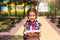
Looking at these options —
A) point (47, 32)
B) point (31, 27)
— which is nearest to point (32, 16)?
point (31, 27)

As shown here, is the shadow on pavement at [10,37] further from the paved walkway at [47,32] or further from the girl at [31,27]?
the girl at [31,27]

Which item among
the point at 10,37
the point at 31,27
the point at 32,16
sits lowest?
the point at 10,37

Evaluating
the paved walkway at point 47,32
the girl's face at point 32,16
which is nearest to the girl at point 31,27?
the girl's face at point 32,16

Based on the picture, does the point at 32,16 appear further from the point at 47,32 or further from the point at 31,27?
the point at 47,32

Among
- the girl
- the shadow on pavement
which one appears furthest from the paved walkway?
the girl

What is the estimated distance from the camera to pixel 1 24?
2607 millimetres

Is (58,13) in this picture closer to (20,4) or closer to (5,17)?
(20,4)

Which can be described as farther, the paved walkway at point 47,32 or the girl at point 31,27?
the paved walkway at point 47,32

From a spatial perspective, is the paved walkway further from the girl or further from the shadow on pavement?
the girl

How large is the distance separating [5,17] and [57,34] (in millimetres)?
703

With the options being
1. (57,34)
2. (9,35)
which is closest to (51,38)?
(57,34)

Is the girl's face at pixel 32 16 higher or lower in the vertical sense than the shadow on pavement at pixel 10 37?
higher

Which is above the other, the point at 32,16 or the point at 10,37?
the point at 32,16

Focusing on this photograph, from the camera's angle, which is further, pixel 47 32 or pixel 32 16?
pixel 47 32
